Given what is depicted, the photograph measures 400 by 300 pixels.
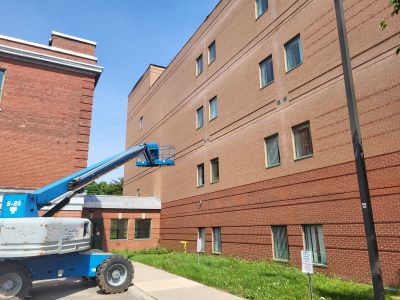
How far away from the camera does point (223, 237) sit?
20.8m

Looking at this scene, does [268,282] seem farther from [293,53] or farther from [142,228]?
[142,228]

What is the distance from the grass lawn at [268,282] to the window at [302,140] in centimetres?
490

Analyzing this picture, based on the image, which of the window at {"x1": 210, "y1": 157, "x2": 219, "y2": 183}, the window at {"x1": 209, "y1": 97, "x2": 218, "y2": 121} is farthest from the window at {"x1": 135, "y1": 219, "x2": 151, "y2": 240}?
the window at {"x1": 209, "y1": 97, "x2": 218, "y2": 121}

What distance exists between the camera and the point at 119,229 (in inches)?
1126

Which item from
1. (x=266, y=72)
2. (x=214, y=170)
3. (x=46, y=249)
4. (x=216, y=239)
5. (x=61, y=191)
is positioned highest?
(x=266, y=72)

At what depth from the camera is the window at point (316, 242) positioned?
14.1 m

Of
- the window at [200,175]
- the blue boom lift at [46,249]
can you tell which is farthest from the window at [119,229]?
the blue boom lift at [46,249]

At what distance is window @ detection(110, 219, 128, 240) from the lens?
2820 centimetres

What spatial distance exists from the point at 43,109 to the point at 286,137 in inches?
487

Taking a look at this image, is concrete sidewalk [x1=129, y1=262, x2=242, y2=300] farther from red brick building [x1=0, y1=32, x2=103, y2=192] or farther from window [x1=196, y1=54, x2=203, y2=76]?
window [x1=196, y1=54, x2=203, y2=76]

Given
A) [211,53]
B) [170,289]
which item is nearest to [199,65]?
[211,53]

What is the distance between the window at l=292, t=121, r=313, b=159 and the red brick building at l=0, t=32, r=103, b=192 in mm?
10734

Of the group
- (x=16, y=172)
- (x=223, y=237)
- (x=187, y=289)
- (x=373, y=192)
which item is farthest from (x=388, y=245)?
(x=16, y=172)

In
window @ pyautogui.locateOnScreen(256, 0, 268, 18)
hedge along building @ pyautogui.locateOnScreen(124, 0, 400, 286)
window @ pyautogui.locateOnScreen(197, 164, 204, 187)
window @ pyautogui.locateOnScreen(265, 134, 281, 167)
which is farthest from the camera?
window @ pyautogui.locateOnScreen(197, 164, 204, 187)
